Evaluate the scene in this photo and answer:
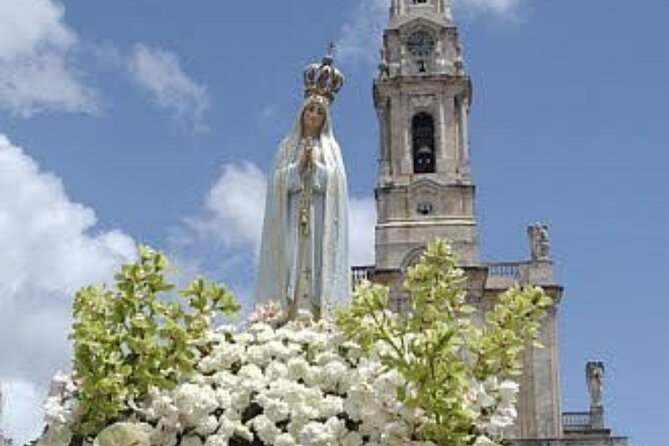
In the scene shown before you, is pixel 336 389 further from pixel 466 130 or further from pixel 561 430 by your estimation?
pixel 466 130

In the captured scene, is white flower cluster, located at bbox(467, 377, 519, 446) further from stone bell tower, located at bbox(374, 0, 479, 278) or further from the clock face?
the clock face

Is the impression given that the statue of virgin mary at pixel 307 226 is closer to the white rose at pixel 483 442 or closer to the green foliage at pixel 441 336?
the green foliage at pixel 441 336

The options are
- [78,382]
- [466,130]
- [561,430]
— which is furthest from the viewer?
[466,130]

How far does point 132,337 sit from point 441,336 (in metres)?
1.36

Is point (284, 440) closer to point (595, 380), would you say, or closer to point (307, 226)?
point (307, 226)

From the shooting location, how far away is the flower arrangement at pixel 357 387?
5.07 m

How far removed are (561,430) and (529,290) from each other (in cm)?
3611

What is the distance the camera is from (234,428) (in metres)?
5.43

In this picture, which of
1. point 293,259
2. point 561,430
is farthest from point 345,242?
point 561,430

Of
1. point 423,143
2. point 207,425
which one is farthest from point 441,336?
point 423,143

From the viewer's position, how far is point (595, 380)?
4284 cm

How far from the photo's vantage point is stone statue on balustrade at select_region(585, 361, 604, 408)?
4272 cm

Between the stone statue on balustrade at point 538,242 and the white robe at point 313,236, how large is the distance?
3441cm

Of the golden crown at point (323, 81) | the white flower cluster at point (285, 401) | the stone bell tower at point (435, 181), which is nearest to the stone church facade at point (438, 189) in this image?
the stone bell tower at point (435, 181)
